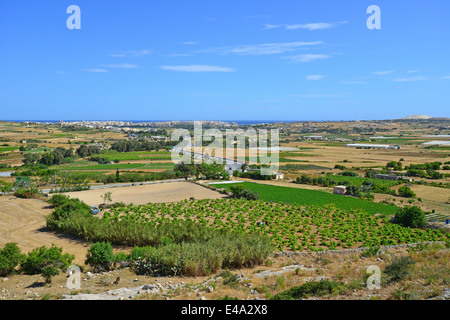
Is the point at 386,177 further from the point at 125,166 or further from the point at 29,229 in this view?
the point at 29,229

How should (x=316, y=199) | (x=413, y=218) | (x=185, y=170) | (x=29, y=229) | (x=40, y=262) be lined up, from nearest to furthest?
(x=40, y=262) < (x=29, y=229) < (x=413, y=218) < (x=316, y=199) < (x=185, y=170)

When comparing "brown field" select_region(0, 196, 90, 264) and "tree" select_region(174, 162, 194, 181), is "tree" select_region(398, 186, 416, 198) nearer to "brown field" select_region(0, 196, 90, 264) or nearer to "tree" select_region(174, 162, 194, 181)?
"tree" select_region(174, 162, 194, 181)

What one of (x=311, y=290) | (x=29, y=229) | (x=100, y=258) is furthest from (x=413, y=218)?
(x=29, y=229)

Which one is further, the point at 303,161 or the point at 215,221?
the point at 303,161

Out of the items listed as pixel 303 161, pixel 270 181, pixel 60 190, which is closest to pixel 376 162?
pixel 303 161

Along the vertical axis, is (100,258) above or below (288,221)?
above
